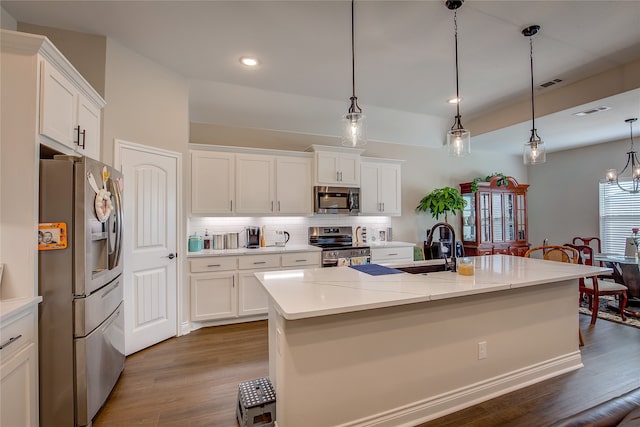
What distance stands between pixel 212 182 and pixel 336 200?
1834 mm

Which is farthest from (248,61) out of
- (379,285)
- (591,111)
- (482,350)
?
(591,111)

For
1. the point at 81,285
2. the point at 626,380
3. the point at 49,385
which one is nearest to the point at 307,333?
the point at 81,285

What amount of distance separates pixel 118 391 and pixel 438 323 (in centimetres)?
256

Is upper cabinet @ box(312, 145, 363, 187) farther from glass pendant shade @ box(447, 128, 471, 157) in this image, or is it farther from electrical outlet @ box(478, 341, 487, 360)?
electrical outlet @ box(478, 341, 487, 360)

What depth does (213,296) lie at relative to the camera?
11.8ft

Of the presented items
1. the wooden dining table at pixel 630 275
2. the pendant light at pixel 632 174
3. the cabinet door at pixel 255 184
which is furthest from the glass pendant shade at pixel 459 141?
the pendant light at pixel 632 174

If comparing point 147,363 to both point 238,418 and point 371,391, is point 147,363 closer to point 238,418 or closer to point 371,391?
point 238,418

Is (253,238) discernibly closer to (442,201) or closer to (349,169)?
(349,169)

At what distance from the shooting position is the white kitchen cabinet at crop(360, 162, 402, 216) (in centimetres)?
480

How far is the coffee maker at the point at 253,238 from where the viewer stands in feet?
13.7

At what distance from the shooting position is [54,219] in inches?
70.2

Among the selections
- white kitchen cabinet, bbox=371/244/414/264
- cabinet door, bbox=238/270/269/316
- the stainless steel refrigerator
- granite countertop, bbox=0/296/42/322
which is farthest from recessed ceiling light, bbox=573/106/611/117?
granite countertop, bbox=0/296/42/322

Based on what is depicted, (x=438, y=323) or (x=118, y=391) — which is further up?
(x=438, y=323)

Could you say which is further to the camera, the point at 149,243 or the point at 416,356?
the point at 149,243
